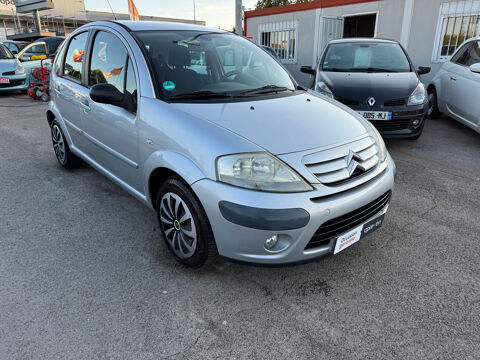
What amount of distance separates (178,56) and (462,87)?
16.4ft

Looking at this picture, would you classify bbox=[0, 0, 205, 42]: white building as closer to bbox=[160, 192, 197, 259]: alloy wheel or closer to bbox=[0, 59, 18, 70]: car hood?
bbox=[0, 59, 18, 70]: car hood

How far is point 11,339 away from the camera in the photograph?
1996 mm

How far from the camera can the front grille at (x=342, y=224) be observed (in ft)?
7.04

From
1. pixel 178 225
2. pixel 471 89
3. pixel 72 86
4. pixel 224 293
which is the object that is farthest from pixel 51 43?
pixel 224 293

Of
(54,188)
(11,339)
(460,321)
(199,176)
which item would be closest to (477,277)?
(460,321)

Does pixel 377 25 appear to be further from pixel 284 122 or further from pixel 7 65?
pixel 7 65

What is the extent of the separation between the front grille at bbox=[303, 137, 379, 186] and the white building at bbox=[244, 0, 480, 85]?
23.3 feet

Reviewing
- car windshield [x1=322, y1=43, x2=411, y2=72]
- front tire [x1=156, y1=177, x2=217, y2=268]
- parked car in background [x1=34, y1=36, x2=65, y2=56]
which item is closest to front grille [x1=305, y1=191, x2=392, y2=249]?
front tire [x1=156, y1=177, x2=217, y2=268]

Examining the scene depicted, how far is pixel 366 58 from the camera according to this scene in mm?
6133

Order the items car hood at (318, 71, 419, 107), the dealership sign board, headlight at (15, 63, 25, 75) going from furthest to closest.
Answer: the dealership sign board, headlight at (15, 63, 25, 75), car hood at (318, 71, 419, 107)

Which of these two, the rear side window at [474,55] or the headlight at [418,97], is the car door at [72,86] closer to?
the headlight at [418,97]

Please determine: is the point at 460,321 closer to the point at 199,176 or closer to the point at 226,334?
the point at 226,334

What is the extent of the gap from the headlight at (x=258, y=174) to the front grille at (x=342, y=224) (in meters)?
0.26

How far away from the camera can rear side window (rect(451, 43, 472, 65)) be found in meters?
A: 6.18
